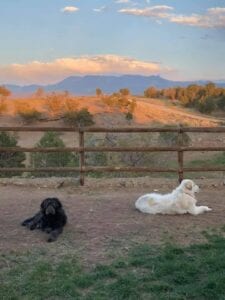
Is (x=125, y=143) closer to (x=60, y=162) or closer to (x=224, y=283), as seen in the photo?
(x=60, y=162)

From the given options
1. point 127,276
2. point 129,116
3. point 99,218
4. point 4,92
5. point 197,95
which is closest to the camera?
point 127,276

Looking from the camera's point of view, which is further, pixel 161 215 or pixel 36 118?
pixel 36 118

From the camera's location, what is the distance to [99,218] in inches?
362

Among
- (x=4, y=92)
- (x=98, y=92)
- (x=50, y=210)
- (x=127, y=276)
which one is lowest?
(x=127, y=276)

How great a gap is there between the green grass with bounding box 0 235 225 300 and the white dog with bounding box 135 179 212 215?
1.79 metres

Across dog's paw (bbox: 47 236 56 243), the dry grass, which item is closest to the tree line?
the dry grass

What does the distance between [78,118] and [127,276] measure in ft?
86.0

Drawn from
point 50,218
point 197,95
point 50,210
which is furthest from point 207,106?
point 50,210

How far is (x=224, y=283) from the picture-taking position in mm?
6020

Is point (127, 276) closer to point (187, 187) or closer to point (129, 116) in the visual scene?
point (187, 187)

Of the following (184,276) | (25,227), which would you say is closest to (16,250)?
(25,227)

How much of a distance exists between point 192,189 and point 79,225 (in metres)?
1.92

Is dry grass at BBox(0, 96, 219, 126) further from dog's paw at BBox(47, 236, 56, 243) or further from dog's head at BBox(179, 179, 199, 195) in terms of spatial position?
dog's paw at BBox(47, 236, 56, 243)

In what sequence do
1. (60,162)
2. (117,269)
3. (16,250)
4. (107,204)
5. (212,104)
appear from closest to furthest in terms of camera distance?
(117,269), (16,250), (107,204), (60,162), (212,104)
